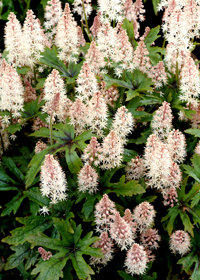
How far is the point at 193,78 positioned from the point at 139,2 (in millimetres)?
1382

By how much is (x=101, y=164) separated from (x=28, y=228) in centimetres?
84

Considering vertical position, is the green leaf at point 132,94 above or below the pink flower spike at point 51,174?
above

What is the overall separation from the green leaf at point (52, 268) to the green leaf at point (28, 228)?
0.29m

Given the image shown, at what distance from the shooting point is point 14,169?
3012 millimetres

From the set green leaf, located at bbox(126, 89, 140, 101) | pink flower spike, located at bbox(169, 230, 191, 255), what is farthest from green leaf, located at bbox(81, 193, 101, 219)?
green leaf, located at bbox(126, 89, 140, 101)

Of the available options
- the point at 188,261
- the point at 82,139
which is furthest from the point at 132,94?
the point at 188,261

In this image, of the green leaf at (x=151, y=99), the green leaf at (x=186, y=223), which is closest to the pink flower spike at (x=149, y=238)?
the green leaf at (x=186, y=223)

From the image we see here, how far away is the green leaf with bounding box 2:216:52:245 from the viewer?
2559mm

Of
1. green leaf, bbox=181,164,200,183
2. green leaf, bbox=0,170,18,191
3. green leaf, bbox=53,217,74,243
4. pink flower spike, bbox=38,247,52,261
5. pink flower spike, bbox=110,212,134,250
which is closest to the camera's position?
pink flower spike, bbox=110,212,134,250

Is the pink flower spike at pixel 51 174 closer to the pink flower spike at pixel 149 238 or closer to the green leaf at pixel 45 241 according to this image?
the green leaf at pixel 45 241

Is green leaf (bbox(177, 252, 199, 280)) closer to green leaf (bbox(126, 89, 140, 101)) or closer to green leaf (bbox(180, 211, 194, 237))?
green leaf (bbox(180, 211, 194, 237))

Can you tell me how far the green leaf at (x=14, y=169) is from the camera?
9.80 ft

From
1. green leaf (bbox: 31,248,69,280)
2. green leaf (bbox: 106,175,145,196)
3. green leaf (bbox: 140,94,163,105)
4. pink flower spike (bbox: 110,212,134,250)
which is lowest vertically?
green leaf (bbox: 31,248,69,280)

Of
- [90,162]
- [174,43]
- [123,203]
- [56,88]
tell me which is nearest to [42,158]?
[90,162]
